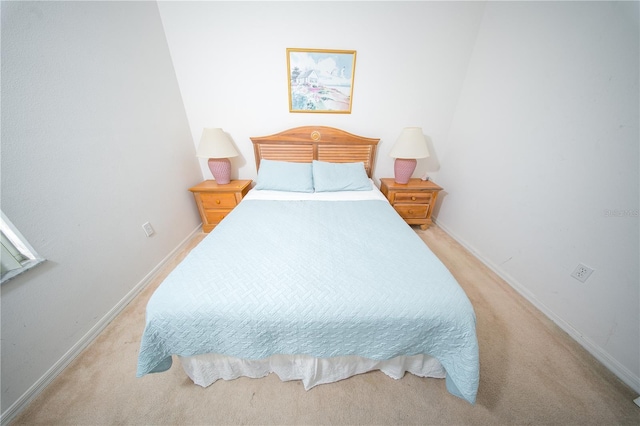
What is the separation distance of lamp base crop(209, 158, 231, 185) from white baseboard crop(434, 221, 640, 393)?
9.04 feet

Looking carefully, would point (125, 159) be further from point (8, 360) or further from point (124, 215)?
point (8, 360)

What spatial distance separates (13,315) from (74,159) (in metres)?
0.83

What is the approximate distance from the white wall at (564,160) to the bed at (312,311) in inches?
40.2

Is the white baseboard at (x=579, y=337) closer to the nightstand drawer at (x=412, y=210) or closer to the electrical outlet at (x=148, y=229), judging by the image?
the nightstand drawer at (x=412, y=210)

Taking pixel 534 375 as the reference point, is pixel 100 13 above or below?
above

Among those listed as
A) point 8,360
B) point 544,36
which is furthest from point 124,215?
point 544,36

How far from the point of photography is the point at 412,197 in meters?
2.12

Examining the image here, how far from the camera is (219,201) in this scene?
2031mm

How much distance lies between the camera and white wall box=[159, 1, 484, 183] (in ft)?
5.61

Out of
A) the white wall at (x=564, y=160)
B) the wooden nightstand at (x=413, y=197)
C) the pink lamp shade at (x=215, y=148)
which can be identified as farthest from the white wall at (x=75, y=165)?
the white wall at (x=564, y=160)

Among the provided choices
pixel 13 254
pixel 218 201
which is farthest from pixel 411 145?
pixel 13 254

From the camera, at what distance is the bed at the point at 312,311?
0.78 meters

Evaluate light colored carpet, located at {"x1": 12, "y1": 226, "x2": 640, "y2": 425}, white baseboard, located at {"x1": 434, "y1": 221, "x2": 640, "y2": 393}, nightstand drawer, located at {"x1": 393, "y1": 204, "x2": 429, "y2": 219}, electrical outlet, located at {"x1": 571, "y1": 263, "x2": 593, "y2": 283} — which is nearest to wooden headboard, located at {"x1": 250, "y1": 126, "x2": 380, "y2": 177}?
nightstand drawer, located at {"x1": 393, "y1": 204, "x2": 429, "y2": 219}

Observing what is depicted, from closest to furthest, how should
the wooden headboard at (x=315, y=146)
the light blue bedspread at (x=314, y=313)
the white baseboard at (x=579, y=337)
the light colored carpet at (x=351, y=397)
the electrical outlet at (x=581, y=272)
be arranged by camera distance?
the light blue bedspread at (x=314, y=313) → the light colored carpet at (x=351, y=397) → the white baseboard at (x=579, y=337) → the electrical outlet at (x=581, y=272) → the wooden headboard at (x=315, y=146)
